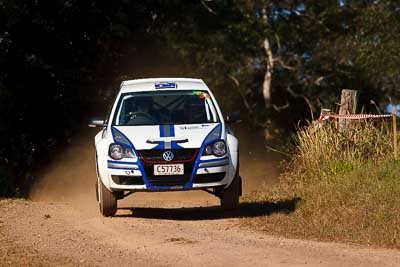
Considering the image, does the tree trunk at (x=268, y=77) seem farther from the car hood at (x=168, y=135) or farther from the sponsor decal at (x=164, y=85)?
the car hood at (x=168, y=135)

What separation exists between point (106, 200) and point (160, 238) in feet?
6.78

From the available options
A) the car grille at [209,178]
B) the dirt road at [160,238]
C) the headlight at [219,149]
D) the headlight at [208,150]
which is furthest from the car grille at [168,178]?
the dirt road at [160,238]

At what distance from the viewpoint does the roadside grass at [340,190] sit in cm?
1084

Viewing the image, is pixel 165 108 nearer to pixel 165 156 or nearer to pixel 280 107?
pixel 165 156

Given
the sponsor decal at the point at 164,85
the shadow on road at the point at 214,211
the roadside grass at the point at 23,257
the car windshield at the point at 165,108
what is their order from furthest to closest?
the sponsor decal at the point at 164,85, the car windshield at the point at 165,108, the shadow on road at the point at 214,211, the roadside grass at the point at 23,257

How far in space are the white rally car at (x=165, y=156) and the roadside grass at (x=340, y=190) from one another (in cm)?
76

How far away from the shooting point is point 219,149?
12.1 meters

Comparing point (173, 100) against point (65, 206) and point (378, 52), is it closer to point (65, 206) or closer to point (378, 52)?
point (65, 206)

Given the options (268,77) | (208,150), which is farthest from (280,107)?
(208,150)

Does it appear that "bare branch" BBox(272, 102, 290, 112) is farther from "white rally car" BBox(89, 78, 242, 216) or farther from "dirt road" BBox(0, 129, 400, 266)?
"white rally car" BBox(89, 78, 242, 216)

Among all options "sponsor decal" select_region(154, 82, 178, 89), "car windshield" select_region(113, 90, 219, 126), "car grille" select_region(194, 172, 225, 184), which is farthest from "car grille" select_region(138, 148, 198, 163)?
"sponsor decal" select_region(154, 82, 178, 89)

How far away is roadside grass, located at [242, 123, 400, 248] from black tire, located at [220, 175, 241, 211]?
20.1 inches

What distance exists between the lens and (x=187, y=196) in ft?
54.5

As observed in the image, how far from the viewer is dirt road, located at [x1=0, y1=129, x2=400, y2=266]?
906 cm
